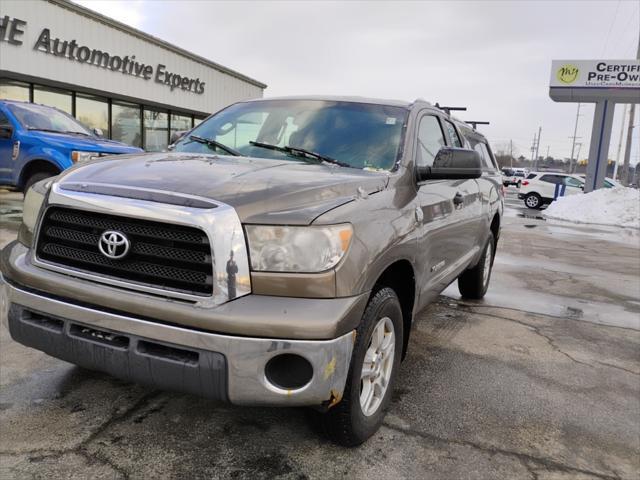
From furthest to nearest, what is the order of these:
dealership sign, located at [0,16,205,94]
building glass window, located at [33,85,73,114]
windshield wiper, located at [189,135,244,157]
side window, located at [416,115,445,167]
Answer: building glass window, located at [33,85,73,114]
dealership sign, located at [0,16,205,94]
side window, located at [416,115,445,167]
windshield wiper, located at [189,135,244,157]

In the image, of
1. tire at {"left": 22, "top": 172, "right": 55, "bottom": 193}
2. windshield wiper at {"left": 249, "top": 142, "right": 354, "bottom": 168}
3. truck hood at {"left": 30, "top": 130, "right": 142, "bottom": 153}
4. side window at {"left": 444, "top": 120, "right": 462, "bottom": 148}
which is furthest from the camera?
tire at {"left": 22, "top": 172, "right": 55, "bottom": 193}

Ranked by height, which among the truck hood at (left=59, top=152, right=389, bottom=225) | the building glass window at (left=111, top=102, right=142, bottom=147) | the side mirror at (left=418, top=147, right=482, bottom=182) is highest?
the building glass window at (left=111, top=102, right=142, bottom=147)

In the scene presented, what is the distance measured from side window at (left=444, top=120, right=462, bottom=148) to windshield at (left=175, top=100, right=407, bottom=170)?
98 centimetres

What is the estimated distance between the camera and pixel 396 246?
2.68 metres

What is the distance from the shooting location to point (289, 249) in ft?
7.09

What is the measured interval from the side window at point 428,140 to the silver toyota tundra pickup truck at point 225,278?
607 mm

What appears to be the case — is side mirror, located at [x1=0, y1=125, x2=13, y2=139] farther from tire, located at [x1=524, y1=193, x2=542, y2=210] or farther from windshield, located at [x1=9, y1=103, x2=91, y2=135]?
tire, located at [x1=524, y1=193, x2=542, y2=210]

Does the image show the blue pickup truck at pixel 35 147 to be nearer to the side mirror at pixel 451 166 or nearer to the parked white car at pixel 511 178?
the side mirror at pixel 451 166

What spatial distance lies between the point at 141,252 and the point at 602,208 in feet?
61.4

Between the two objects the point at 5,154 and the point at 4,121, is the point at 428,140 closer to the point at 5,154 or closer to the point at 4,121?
the point at 5,154

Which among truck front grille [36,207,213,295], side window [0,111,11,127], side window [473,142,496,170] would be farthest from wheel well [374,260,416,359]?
side window [0,111,11,127]

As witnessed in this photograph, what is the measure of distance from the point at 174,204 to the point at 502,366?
284 cm

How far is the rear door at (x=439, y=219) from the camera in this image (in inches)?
129

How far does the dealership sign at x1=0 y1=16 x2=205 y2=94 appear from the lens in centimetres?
1352
